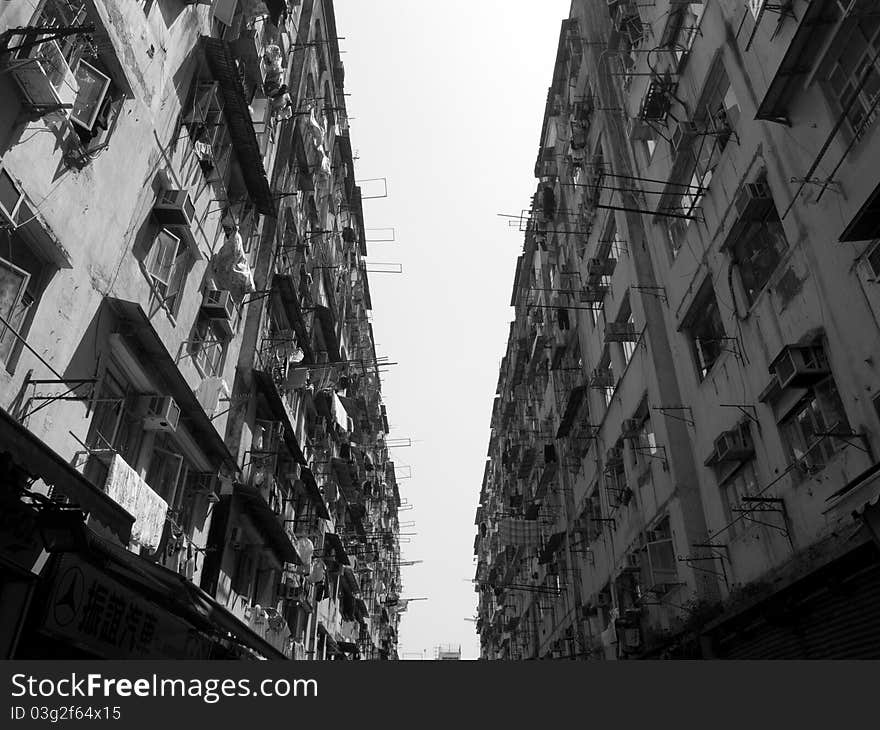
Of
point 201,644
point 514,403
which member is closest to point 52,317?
point 201,644

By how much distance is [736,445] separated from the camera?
40.3ft

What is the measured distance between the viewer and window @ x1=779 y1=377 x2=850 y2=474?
957 centimetres

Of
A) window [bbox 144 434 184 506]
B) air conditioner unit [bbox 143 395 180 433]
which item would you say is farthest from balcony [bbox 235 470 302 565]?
air conditioner unit [bbox 143 395 180 433]

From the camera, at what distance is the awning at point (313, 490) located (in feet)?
77.2

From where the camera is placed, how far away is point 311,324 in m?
25.5

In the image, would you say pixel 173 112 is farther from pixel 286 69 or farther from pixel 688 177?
pixel 688 177

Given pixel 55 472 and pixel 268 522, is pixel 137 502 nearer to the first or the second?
pixel 55 472

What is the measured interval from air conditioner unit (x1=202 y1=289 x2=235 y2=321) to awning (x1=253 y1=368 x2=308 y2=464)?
2.96m

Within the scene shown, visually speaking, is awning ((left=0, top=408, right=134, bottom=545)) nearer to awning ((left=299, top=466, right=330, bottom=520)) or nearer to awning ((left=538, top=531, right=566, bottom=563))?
awning ((left=299, top=466, right=330, bottom=520))

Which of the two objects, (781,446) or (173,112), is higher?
(173,112)

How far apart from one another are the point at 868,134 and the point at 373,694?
30.0ft

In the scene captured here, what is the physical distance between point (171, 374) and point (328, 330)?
1508 centimetres

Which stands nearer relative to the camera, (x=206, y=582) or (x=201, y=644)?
(x=201, y=644)

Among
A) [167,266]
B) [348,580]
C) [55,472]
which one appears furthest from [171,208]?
[348,580]
